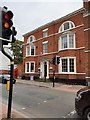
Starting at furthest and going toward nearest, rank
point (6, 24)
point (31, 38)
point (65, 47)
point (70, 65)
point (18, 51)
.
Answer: point (18, 51), point (31, 38), point (65, 47), point (70, 65), point (6, 24)

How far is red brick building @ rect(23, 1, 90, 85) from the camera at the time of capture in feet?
72.0

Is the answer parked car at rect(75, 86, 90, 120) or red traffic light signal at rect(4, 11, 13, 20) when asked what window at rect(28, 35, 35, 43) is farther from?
parked car at rect(75, 86, 90, 120)

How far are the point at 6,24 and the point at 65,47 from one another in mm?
19035

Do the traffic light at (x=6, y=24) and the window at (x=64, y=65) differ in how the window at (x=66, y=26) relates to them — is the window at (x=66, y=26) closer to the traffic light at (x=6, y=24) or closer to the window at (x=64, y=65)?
the window at (x=64, y=65)

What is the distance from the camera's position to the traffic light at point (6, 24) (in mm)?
5877

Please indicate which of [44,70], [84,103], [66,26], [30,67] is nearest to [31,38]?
[30,67]

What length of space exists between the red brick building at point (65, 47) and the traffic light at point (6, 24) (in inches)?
627

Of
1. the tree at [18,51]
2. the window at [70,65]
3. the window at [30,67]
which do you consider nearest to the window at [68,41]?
the window at [70,65]

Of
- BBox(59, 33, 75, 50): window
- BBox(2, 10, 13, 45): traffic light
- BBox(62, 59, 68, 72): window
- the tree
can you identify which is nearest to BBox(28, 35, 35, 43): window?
BBox(59, 33, 75, 50): window

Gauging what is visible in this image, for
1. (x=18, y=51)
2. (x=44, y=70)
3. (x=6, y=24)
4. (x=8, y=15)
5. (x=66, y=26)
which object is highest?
(x=66, y=26)

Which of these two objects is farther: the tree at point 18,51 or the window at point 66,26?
the tree at point 18,51

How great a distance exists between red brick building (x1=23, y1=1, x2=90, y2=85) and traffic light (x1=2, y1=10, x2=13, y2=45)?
1592cm

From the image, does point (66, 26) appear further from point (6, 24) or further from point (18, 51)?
point (18, 51)

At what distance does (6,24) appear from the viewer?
5910mm
